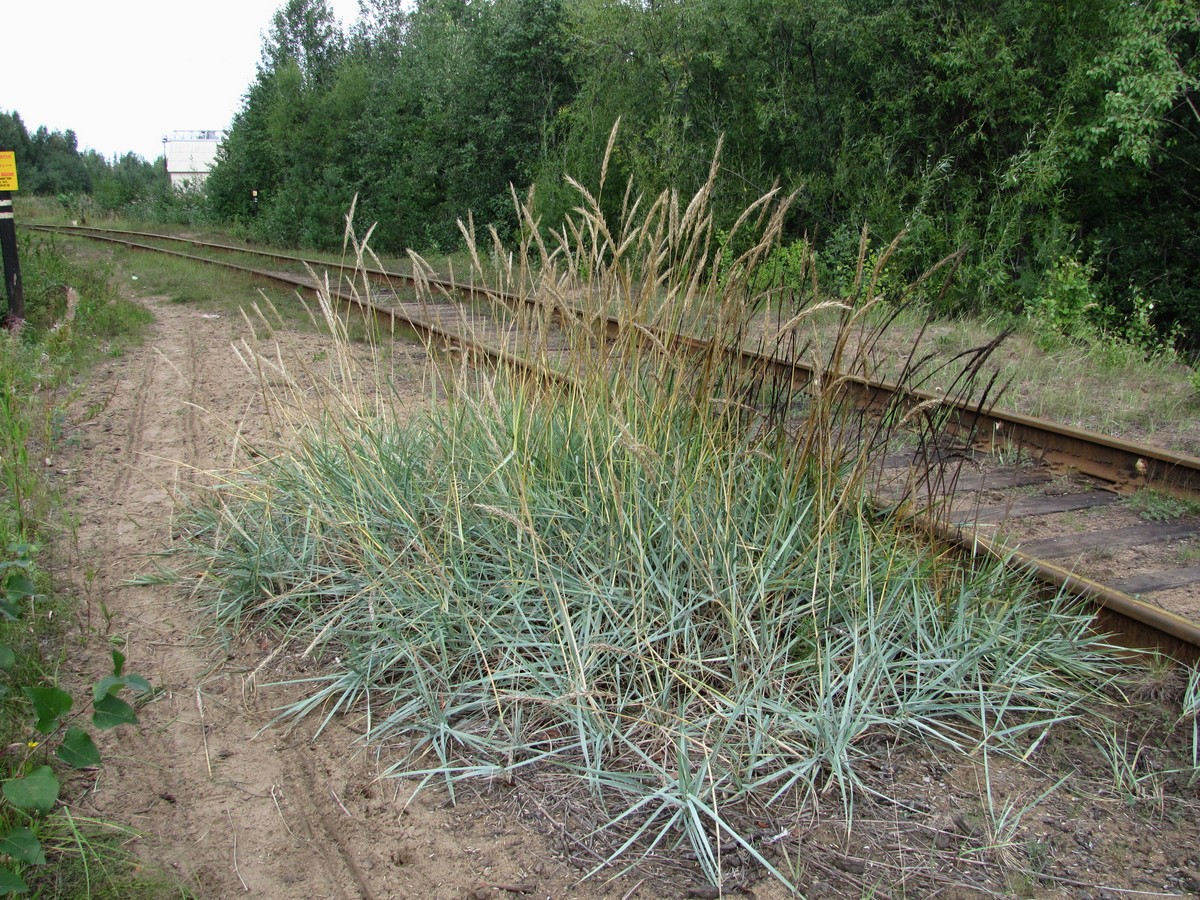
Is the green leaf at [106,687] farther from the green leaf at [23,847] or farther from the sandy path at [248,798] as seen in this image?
the sandy path at [248,798]

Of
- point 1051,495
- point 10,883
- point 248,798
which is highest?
point 1051,495

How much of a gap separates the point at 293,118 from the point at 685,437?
29695 millimetres

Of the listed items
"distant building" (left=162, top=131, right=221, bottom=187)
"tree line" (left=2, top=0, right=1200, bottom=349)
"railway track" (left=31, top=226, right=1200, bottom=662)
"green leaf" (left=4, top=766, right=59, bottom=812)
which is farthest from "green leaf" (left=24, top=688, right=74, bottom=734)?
"distant building" (left=162, top=131, right=221, bottom=187)

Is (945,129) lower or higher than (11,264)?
higher

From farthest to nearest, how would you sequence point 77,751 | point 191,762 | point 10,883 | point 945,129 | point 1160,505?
point 945,129 < point 1160,505 < point 191,762 < point 77,751 < point 10,883

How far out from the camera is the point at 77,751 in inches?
87.7

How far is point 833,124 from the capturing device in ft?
43.5

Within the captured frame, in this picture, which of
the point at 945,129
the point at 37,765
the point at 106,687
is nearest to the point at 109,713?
the point at 106,687

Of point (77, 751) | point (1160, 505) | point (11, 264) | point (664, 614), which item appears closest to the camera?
point (77, 751)

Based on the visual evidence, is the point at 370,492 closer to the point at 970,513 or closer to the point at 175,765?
the point at 175,765

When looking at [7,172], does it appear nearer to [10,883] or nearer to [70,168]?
[10,883]

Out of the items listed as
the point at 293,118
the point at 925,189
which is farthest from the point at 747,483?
the point at 293,118

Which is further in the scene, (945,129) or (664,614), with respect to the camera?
(945,129)

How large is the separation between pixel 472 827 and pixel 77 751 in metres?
1.02
